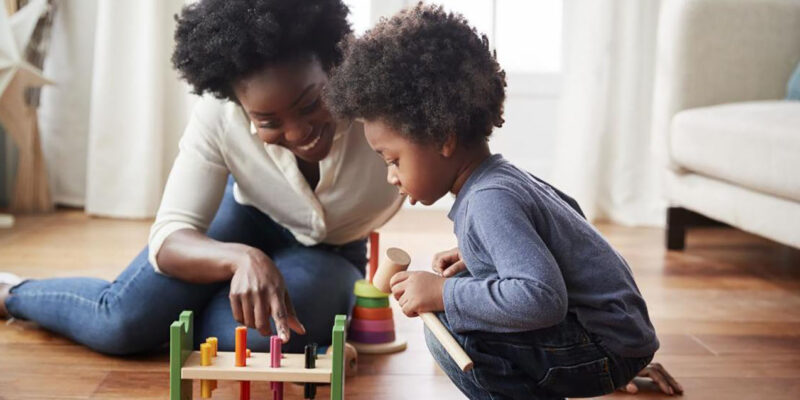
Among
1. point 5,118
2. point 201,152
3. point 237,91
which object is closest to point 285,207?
point 201,152

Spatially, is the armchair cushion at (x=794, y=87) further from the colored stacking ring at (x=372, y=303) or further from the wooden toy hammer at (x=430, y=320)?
the wooden toy hammer at (x=430, y=320)

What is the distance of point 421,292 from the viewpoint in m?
1.23

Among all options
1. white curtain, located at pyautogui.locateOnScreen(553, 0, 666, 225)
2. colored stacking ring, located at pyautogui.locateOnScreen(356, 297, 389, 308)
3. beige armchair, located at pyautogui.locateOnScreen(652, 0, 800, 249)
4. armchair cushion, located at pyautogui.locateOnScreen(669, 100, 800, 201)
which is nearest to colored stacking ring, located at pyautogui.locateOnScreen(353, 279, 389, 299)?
colored stacking ring, located at pyautogui.locateOnScreen(356, 297, 389, 308)

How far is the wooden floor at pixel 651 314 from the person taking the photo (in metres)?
1.60

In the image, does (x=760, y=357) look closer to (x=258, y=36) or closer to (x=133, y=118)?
(x=258, y=36)

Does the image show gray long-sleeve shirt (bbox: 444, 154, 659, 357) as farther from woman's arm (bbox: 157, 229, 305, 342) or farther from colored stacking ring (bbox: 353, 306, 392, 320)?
colored stacking ring (bbox: 353, 306, 392, 320)

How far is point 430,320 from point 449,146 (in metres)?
0.22

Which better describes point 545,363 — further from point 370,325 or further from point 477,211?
point 370,325

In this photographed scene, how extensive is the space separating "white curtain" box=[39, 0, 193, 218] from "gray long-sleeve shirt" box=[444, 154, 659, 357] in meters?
2.03

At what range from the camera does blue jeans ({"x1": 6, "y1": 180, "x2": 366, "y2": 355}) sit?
1674mm

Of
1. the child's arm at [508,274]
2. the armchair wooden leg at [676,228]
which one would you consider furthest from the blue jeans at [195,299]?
the armchair wooden leg at [676,228]

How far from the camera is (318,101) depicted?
1.46 m

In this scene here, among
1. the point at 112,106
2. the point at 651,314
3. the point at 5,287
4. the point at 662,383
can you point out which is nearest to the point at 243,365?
the point at 662,383

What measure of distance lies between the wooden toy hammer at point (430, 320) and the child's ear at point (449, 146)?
→ 0.16 metres
